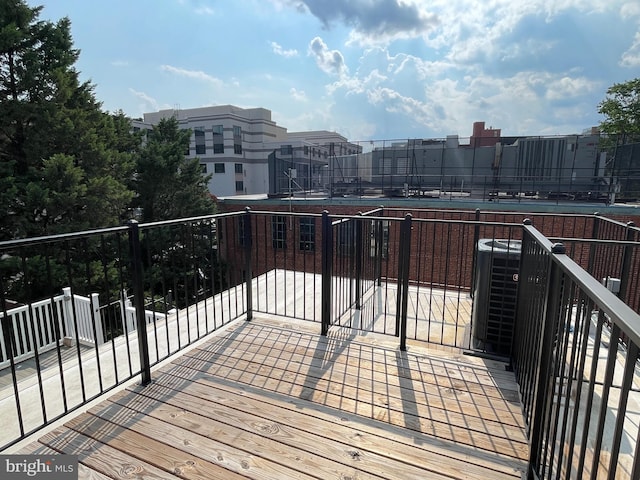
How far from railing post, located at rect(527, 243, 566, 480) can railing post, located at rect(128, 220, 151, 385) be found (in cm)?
253

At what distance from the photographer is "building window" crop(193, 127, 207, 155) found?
3988cm

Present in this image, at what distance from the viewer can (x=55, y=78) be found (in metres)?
11.4

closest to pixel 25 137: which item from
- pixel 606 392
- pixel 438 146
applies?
pixel 606 392

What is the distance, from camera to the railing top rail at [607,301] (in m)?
0.82

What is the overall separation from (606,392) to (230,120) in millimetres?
42772

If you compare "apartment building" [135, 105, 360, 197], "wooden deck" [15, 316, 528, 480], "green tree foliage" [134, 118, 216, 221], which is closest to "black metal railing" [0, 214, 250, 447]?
"wooden deck" [15, 316, 528, 480]

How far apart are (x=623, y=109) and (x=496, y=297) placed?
75.9 feet

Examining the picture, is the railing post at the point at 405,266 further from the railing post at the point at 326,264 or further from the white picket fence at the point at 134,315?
the white picket fence at the point at 134,315

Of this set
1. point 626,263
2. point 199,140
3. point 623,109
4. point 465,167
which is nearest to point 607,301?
point 626,263

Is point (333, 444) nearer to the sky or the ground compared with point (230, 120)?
nearer to the ground

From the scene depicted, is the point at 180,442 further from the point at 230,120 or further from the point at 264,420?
the point at 230,120

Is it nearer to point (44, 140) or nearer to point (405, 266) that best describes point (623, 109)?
point (405, 266)

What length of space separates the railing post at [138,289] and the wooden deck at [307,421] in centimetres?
14

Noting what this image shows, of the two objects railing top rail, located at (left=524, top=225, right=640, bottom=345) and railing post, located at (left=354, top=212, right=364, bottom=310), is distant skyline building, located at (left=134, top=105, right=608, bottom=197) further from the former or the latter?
railing top rail, located at (left=524, top=225, right=640, bottom=345)
